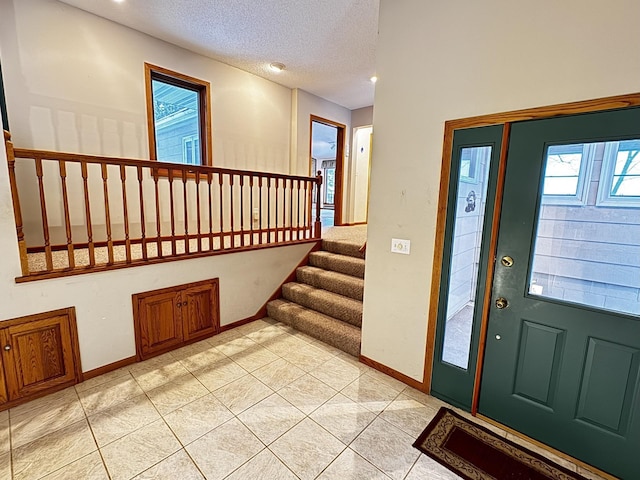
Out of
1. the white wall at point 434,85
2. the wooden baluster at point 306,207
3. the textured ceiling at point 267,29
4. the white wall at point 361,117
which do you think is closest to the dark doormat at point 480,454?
the white wall at point 434,85

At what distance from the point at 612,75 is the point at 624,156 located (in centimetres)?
41

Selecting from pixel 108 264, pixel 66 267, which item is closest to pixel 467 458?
pixel 108 264

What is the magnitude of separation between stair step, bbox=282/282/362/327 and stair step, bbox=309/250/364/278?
0.35 metres

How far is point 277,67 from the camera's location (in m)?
4.02

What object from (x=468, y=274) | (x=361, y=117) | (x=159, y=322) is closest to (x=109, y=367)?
(x=159, y=322)

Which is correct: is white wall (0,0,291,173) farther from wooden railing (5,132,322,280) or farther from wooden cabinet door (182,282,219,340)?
wooden cabinet door (182,282,219,340)

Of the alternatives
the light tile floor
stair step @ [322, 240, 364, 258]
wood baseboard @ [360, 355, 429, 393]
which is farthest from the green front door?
stair step @ [322, 240, 364, 258]

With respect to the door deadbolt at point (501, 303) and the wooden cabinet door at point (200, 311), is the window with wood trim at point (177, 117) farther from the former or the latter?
the door deadbolt at point (501, 303)

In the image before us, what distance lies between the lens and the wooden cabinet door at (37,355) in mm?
2037

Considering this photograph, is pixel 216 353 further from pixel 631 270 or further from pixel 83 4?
pixel 83 4

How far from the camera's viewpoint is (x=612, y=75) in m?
1.44

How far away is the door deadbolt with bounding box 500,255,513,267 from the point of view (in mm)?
1845

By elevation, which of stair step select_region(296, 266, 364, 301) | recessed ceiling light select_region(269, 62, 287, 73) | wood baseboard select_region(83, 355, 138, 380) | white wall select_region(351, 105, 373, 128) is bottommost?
wood baseboard select_region(83, 355, 138, 380)

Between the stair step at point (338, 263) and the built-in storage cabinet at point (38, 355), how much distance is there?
8.61ft
